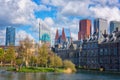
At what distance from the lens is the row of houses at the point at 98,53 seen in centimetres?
13161

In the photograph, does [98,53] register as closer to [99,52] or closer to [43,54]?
[99,52]

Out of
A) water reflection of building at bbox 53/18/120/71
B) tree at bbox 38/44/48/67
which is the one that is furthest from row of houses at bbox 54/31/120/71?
tree at bbox 38/44/48/67

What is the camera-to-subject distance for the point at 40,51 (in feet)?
361

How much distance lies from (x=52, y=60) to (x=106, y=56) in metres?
36.3

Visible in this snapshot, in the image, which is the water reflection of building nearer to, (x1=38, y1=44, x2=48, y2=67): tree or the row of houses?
the row of houses

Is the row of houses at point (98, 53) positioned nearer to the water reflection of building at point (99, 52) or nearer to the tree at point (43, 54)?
the water reflection of building at point (99, 52)

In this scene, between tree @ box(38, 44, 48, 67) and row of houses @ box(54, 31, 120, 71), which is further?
row of houses @ box(54, 31, 120, 71)

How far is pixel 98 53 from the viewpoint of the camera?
472ft

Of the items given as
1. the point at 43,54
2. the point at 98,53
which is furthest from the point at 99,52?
the point at 43,54

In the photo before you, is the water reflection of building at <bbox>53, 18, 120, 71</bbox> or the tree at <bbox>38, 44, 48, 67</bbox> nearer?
the tree at <bbox>38, 44, 48, 67</bbox>

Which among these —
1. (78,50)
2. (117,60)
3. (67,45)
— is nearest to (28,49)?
(117,60)

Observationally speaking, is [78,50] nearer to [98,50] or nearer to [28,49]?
[98,50]

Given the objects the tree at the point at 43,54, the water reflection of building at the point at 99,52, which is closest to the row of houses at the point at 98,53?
the water reflection of building at the point at 99,52

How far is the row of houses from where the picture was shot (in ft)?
432
